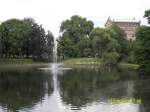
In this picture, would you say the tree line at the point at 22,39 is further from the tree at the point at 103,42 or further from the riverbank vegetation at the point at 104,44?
the tree at the point at 103,42

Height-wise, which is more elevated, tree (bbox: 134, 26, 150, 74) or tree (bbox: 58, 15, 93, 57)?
tree (bbox: 58, 15, 93, 57)

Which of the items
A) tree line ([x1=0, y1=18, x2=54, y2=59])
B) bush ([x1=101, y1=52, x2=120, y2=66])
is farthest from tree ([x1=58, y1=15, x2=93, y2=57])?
bush ([x1=101, y1=52, x2=120, y2=66])

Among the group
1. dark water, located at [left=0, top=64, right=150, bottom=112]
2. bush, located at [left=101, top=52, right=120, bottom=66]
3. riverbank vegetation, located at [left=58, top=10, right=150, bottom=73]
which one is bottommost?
dark water, located at [left=0, top=64, right=150, bottom=112]

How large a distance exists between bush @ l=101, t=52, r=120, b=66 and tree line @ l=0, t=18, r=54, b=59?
34.9m

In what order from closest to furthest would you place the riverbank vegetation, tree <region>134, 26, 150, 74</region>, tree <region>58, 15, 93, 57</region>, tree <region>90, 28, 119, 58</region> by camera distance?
tree <region>134, 26, 150, 74</region> → the riverbank vegetation → tree <region>90, 28, 119, 58</region> → tree <region>58, 15, 93, 57</region>

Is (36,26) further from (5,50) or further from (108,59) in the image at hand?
(108,59)

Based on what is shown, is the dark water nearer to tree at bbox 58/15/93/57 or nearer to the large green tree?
the large green tree

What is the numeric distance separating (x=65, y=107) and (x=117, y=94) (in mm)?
9770

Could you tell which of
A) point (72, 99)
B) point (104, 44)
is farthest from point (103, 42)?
point (72, 99)

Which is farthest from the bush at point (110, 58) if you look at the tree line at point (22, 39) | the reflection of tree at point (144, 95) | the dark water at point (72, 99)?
the dark water at point (72, 99)

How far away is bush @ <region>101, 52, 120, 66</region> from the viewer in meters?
105

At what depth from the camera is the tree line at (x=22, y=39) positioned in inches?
5005

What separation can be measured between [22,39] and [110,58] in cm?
3905

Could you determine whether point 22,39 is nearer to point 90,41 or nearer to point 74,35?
point 74,35
